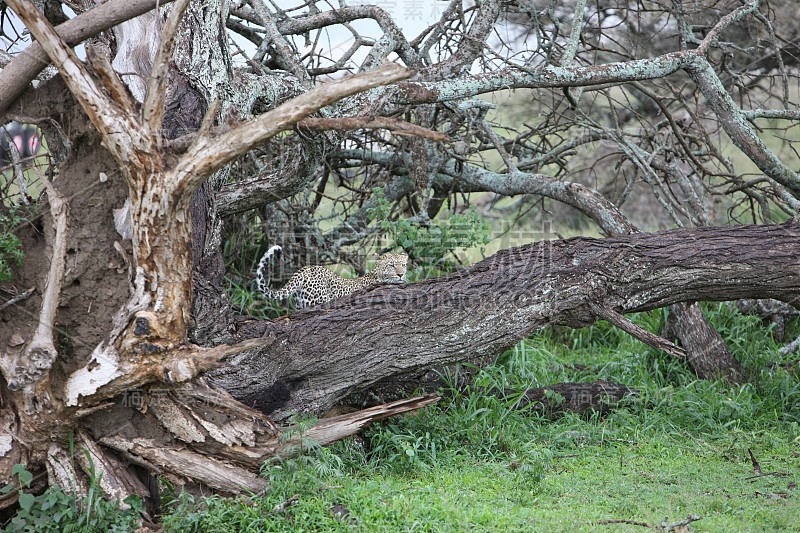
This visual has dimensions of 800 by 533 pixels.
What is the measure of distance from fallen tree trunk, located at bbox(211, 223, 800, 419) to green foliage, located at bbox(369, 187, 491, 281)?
1.91 m

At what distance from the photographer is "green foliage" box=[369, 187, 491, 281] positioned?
21.8ft

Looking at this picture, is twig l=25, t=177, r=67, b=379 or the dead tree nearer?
the dead tree

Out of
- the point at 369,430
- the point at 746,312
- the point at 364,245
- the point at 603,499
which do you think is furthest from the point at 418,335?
the point at 746,312

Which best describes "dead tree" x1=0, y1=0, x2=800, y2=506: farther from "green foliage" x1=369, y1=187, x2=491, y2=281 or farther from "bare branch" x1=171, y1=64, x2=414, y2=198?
"green foliage" x1=369, y1=187, x2=491, y2=281

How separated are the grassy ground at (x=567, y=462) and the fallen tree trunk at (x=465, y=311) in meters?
0.48

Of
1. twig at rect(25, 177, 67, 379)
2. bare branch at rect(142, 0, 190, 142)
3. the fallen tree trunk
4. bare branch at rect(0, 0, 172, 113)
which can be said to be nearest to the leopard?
the fallen tree trunk

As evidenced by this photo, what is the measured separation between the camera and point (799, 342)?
19.9 feet

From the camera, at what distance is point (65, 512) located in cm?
370

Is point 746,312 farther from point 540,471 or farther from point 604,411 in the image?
point 540,471

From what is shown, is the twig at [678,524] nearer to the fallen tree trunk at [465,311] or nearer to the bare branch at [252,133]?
the fallen tree trunk at [465,311]

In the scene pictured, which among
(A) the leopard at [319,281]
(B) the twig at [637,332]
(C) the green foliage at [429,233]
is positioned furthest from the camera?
(C) the green foliage at [429,233]

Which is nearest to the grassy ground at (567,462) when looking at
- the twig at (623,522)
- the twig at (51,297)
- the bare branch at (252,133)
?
the twig at (623,522)

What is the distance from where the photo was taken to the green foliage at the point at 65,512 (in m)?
3.68

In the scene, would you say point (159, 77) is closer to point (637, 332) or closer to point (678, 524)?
point (637, 332)
